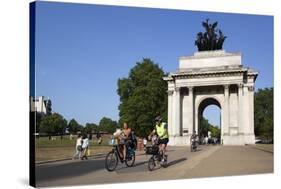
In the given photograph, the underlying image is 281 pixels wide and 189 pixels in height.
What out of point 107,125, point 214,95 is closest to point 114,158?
point 107,125

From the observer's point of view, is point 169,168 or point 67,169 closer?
point 67,169

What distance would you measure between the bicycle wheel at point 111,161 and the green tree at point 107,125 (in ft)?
3.00

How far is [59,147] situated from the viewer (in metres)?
14.9

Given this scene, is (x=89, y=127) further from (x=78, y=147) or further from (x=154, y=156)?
(x=154, y=156)

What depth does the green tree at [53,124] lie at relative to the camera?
13.7 metres

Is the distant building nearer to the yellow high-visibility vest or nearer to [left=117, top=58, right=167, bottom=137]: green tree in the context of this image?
[left=117, top=58, right=167, bottom=137]: green tree

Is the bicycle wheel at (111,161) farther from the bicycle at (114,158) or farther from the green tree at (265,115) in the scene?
the green tree at (265,115)

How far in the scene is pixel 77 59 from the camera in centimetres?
1461

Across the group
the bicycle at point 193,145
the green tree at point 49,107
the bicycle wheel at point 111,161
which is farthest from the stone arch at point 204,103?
the green tree at point 49,107

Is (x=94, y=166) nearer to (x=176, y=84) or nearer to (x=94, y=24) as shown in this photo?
(x=94, y=24)

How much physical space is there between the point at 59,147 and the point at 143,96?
16.6 ft

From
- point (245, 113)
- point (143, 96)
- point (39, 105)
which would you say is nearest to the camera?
point (39, 105)

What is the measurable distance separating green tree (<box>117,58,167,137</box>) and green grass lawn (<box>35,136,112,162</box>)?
3.45 ft

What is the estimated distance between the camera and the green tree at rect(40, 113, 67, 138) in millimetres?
13727
